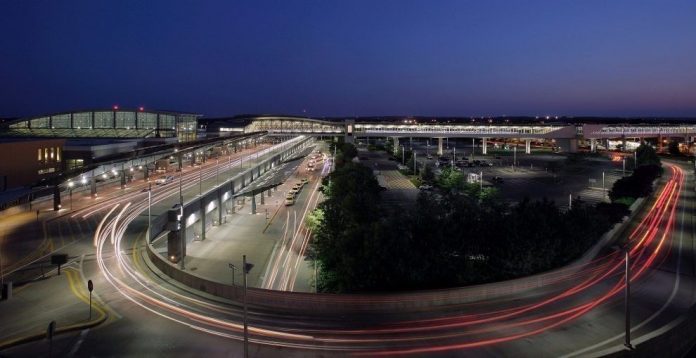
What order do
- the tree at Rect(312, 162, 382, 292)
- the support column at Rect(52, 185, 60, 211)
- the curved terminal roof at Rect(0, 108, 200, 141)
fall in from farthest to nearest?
the curved terminal roof at Rect(0, 108, 200, 141) < the support column at Rect(52, 185, 60, 211) < the tree at Rect(312, 162, 382, 292)

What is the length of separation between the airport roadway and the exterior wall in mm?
34411

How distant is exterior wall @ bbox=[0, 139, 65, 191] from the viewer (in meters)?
51.4

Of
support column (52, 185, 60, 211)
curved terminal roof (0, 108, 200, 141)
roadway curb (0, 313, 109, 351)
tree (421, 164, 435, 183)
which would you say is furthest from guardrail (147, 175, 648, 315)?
curved terminal roof (0, 108, 200, 141)

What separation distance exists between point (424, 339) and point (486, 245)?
7.85 m

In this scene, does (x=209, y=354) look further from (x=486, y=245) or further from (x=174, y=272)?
(x=486, y=245)

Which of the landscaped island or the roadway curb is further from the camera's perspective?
the landscaped island

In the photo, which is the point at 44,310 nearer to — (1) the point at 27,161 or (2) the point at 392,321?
(2) the point at 392,321

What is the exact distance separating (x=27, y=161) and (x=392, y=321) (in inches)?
2087

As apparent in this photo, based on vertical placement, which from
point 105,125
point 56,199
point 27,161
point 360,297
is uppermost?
point 105,125

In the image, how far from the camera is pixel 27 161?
2169 inches

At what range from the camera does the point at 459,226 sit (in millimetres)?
22922

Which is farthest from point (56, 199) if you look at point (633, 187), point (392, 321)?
point (633, 187)

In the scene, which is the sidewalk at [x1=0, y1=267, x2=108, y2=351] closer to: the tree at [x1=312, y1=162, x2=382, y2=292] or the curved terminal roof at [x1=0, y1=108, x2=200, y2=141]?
the tree at [x1=312, y1=162, x2=382, y2=292]

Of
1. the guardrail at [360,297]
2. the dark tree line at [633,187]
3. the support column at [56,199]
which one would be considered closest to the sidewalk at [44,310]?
the guardrail at [360,297]
